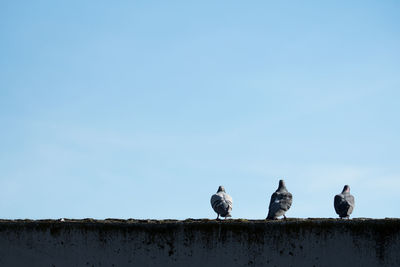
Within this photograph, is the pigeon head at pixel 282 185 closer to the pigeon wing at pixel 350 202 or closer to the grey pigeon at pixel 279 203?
the grey pigeon at pixel 279 203

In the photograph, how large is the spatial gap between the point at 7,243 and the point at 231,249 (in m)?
4.69

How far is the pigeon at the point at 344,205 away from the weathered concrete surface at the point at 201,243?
13.2 ft

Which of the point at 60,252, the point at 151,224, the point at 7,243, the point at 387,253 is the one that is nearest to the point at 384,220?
the point at 387,253

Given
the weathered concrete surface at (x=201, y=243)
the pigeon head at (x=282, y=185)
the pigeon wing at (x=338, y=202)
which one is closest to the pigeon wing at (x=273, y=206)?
the pigeon head at (x=282, y=185)

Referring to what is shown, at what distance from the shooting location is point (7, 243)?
42.8 feet

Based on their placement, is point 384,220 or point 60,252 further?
point 60,252

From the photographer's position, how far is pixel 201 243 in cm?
1219

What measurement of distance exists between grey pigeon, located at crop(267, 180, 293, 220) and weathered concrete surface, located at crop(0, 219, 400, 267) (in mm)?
3130

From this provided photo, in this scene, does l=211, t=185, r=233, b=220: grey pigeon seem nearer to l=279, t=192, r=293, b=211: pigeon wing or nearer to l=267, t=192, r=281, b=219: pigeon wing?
l=267, t=192, r=281, b=219: pigeon wing

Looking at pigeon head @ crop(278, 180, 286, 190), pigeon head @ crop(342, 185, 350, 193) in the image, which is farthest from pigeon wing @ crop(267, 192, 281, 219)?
pigeon head @ crop(342, 185, 350, 193)

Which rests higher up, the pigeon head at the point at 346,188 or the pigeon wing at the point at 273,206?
the pigeon head at the point at 346,188

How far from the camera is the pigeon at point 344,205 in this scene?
15.9m

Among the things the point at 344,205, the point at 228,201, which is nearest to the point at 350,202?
the point at 344,205

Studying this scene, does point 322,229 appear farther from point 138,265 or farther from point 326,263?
point 138,265
